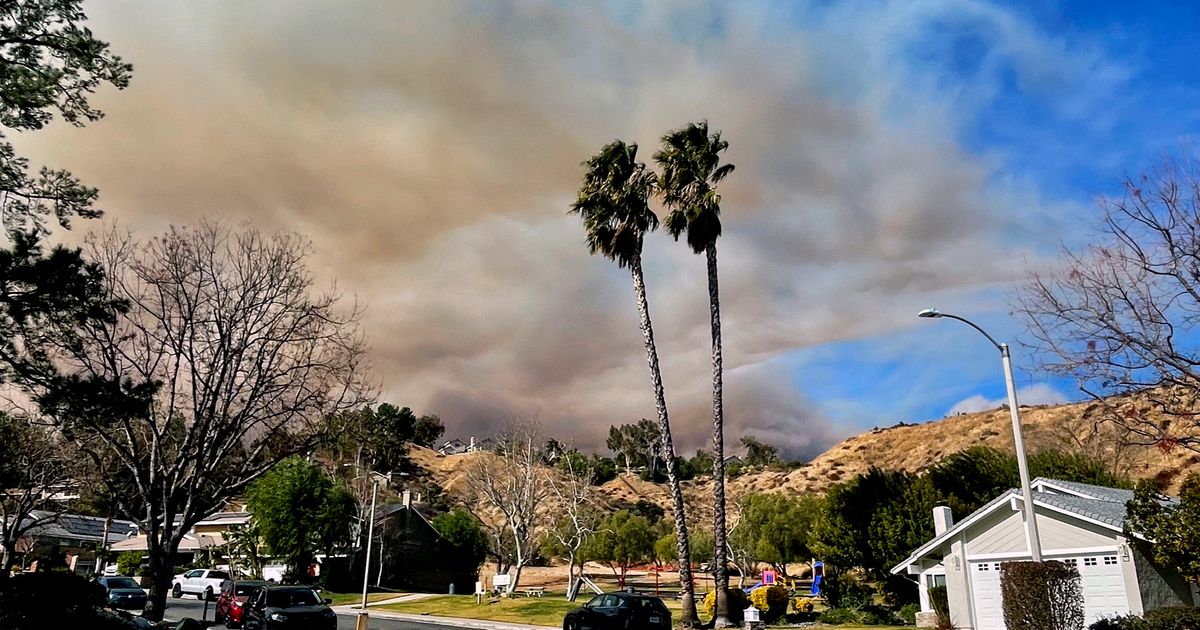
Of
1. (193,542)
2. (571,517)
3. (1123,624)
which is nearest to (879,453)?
(571,517)

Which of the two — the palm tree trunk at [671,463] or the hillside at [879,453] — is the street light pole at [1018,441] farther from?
the hillside at [879,453]

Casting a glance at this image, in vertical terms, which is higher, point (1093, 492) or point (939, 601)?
point (1093, 492)

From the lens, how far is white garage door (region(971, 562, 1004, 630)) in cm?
2769

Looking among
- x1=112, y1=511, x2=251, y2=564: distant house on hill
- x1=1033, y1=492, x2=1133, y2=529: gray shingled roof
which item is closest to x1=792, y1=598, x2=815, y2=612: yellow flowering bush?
x1=1033, y1=492, x2=1133, y2=529: gray shingled roof

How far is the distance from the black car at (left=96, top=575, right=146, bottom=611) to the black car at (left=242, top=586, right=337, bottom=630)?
2011 centimetres

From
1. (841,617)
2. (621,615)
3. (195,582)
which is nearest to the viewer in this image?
(621,615)

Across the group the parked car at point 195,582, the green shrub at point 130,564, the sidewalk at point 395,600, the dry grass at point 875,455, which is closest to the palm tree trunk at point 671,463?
the sidewalk at point 395,600

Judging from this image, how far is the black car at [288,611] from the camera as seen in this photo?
22.1 meters

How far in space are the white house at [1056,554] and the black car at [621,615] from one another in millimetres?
10580

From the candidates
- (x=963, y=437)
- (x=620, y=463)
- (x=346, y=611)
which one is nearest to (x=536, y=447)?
(x=346, y=611)

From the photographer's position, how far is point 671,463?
3403 cm

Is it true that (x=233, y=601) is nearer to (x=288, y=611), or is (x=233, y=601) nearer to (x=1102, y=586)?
(x=288, y=611)

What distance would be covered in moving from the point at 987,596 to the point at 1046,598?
26.7 feet

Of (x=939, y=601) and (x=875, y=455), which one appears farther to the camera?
(x=875, y=455)
